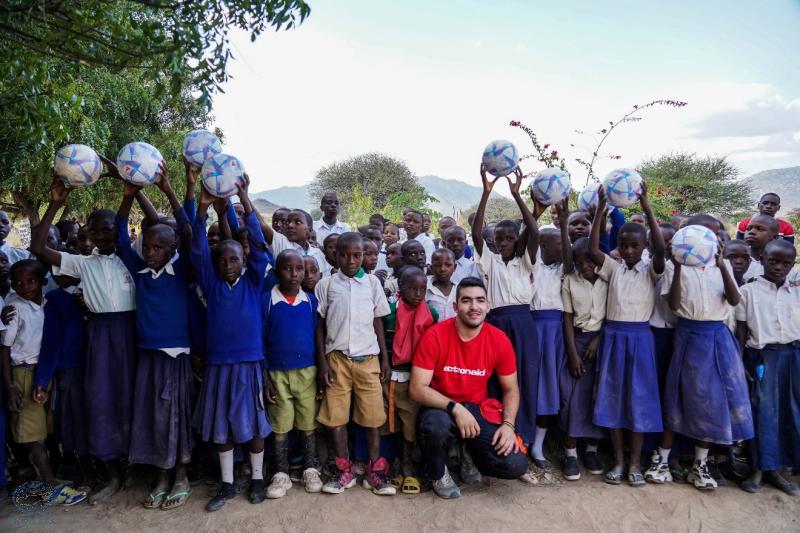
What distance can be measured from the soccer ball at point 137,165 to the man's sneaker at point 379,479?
2395 millimetres

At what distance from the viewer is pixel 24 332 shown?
326 centimetres

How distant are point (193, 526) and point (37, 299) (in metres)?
1.83

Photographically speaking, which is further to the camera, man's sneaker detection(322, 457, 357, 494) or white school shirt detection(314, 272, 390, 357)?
white school shirt detection(314, 272, 390, 357)

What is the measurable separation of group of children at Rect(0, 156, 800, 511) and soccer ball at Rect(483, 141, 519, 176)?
0.48 feet

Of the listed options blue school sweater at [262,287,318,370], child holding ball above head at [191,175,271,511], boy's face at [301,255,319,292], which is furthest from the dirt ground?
boy's face at [301,255,319,292]

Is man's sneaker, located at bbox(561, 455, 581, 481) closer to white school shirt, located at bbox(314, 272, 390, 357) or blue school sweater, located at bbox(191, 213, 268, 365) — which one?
white school shirt, located at bbox(314, 272, 390, 357)

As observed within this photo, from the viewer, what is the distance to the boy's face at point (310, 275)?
3.61 m

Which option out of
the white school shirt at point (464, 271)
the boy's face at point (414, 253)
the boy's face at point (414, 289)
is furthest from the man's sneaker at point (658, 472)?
the boy's face at point (414, 253)

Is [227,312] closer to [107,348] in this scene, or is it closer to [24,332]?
[107,348]

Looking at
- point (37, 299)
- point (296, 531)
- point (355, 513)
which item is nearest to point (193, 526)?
point (296, 531)

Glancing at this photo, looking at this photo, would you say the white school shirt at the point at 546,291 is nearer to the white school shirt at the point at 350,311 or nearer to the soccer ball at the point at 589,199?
the soccer ball at the point at 589,199

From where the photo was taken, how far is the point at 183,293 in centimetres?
327

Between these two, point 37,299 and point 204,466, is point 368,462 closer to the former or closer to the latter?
point 204,466

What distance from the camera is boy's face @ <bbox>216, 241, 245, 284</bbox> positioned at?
10.5ft
